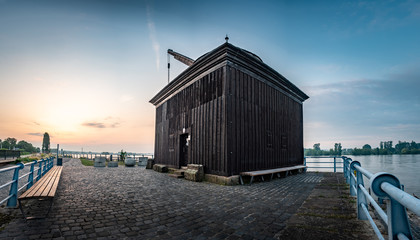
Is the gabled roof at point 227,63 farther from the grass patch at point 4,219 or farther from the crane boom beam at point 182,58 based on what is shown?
the grass patch at point 4,219

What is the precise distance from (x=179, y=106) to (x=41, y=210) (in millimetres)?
9090

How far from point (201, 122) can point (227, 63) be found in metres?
3.27

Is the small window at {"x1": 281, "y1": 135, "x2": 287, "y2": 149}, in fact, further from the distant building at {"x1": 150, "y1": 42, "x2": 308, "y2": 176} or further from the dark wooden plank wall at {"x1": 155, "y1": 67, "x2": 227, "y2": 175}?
the dark wooden plank wall at {"x1": 155, "y1": 67, "x2": 227, "y2": 175}

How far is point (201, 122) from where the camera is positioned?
1020 cm

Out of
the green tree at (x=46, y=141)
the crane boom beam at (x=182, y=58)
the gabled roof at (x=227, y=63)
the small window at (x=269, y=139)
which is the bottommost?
the green tree at (x=46, y=141)

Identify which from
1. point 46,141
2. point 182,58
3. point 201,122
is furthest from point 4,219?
point 46,141

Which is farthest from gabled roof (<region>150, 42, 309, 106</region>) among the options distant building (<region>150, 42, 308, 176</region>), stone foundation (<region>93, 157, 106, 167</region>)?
stone foundation (<region>93, 157, 106, 167</region>)

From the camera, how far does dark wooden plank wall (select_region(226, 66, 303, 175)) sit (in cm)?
880

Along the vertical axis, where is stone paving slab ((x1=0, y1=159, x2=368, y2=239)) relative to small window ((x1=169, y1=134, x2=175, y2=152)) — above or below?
below

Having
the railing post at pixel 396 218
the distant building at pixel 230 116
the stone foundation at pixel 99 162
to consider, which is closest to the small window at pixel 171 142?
the distant building at pixel 230 116

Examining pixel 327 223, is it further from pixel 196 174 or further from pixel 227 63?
pixel 227 63

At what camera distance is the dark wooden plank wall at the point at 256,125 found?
28.9 ft

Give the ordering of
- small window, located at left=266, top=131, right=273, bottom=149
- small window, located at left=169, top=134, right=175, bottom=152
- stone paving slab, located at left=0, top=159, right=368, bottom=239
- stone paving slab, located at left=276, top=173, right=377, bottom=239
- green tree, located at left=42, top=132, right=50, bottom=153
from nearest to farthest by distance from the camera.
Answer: stone paving slab, located at left=276, top=173, right=377, bottom=239 → stone paving slab, located at left=0, top=159, right=368, bottom=239 → small window, located at left=266, top=131, right=273, bottom=149 → small window, located at left=169, top=134, right=175, bottom=152 → green tree, located at left=42, top=132, right=50, bottom=153

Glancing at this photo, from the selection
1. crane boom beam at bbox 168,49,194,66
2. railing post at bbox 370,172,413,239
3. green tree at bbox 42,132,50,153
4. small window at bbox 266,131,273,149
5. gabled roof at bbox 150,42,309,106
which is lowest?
green tree at bbox 42,132,50,153
